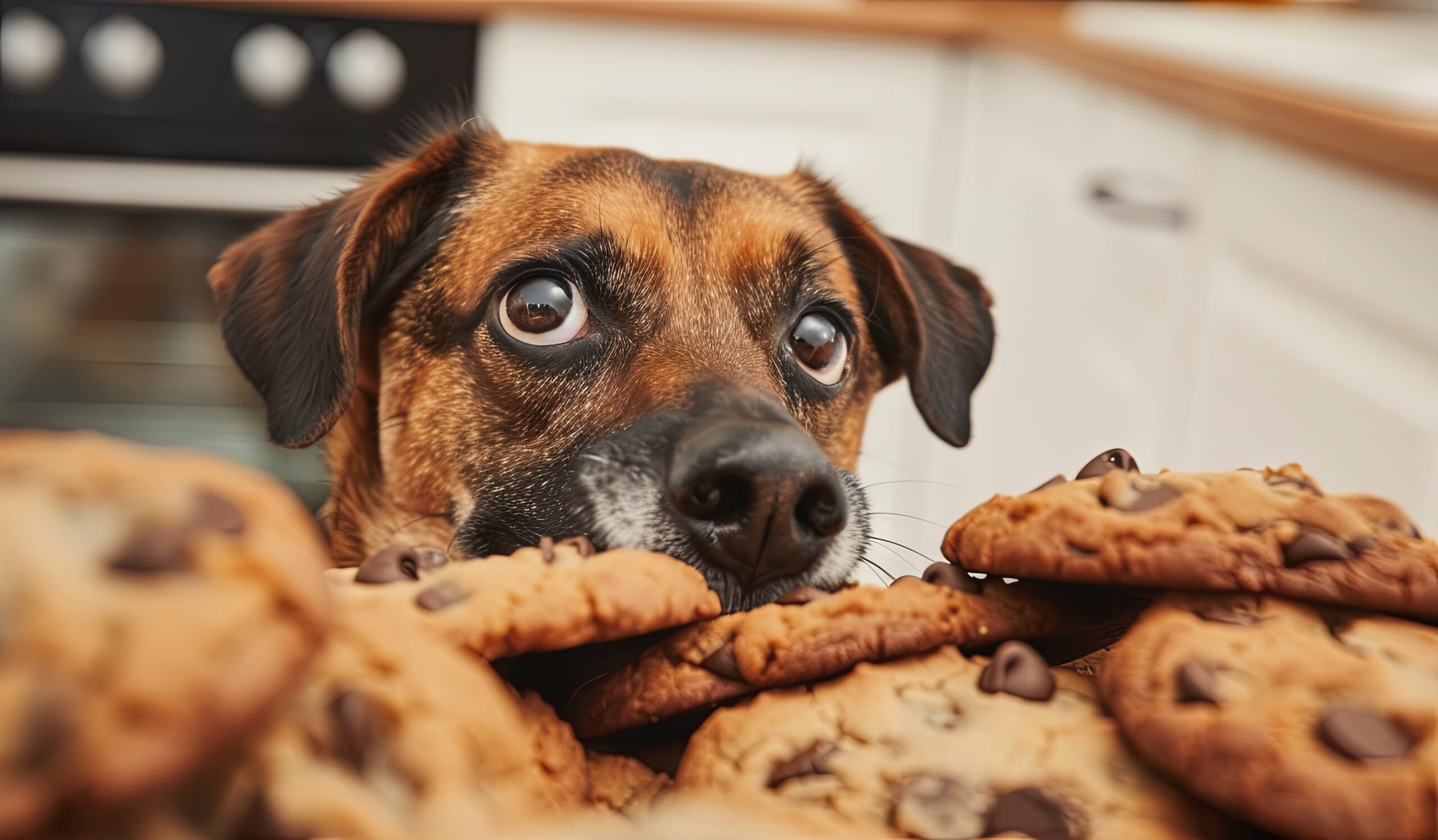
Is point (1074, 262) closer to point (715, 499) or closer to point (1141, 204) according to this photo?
point (1141, 204)

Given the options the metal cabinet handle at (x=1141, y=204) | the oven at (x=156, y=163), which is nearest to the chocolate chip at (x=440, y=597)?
the metal cabinet handle at (x=1141, y=204)

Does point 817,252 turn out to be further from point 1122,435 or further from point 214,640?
point 214,640

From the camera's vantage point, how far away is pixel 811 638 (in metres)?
0.55

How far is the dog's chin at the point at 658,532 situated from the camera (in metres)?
0.82

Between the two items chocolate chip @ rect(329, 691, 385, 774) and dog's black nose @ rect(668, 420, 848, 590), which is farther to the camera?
dog's black nose @ rect(668, 420, 848, 590)

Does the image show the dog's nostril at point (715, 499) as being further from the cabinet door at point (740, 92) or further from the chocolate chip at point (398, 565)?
the cabinet door at point (740, 92)

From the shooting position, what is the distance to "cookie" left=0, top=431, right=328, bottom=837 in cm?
30

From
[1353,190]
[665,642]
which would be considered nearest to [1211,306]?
[1353,190]

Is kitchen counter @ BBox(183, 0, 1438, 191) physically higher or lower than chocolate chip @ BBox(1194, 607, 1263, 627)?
higher

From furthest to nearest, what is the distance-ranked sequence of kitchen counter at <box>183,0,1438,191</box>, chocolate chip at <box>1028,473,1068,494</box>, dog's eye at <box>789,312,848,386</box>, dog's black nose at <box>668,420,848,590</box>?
kitchen counter at <box>183,0,1438,191</box> < dog's eye at <box>789,312,848,386</box> < dog's black nose at <box>668,420,848,590</box> < chocolate chip at <box>1028,473,1068,494</box>

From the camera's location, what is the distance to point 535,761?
0.48 metres

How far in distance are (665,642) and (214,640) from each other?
258mm

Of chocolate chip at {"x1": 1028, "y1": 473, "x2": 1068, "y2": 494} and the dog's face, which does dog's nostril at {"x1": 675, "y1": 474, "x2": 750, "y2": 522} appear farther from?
chocolate chip at {"x1": 1028, "y1": 473, "x2": 1068, "y2": 494}

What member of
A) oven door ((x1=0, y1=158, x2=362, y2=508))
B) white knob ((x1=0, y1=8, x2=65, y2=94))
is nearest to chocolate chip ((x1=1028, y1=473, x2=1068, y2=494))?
oven door ((x1=0, y1=158, x2=362, y2=508))
